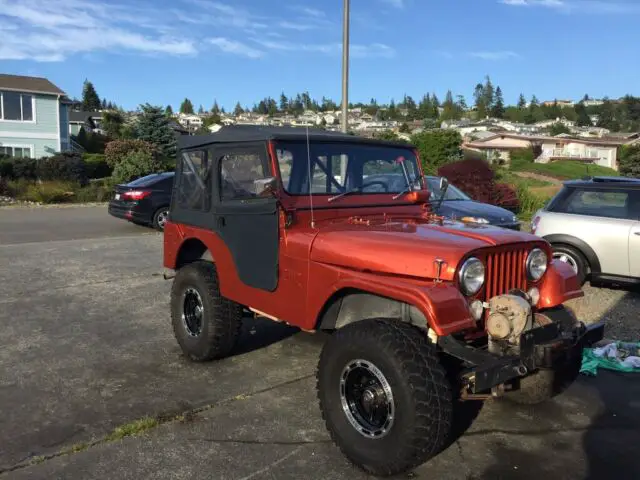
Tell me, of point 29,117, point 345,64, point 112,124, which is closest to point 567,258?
point 345,64

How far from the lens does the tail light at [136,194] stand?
48.0ft

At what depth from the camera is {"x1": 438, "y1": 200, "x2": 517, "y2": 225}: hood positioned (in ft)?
33.9

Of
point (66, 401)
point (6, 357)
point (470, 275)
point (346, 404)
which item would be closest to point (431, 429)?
point (346, 404)

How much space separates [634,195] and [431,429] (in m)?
6.16

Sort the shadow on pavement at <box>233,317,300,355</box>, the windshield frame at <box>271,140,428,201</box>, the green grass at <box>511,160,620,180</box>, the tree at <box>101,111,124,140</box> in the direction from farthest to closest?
the tree at <box>101,111,124,140</box>, the green grass at <box>511,160,620,180</box>, the shadow on pavement at <box>233,317,300,355</box>, the windshield frame at <box>271,140,428,201</box>

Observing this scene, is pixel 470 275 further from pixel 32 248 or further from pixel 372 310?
pixel 32 248

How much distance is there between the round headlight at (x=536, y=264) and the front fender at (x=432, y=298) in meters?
0.75

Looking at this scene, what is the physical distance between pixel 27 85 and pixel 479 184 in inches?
1084

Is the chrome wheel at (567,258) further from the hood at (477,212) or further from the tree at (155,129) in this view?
the tree at (155,129)

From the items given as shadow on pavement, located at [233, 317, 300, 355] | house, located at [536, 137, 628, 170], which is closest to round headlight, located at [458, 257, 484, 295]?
shadow on pavement, located at [233, 317, 300, 355]

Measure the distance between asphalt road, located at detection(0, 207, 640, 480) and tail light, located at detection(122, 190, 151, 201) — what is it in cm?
777

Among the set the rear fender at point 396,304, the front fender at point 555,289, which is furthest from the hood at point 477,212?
the rear fender at point 396,304

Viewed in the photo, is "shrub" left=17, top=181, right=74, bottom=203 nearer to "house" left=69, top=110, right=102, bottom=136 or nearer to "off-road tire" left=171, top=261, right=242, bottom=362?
"off-road tire" left=171, top=261, right=242, bottom=362

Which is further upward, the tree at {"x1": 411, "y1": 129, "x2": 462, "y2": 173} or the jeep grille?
the tree at {"x1": 411, "y1": 129, "x2": 462, "y2": 173}
